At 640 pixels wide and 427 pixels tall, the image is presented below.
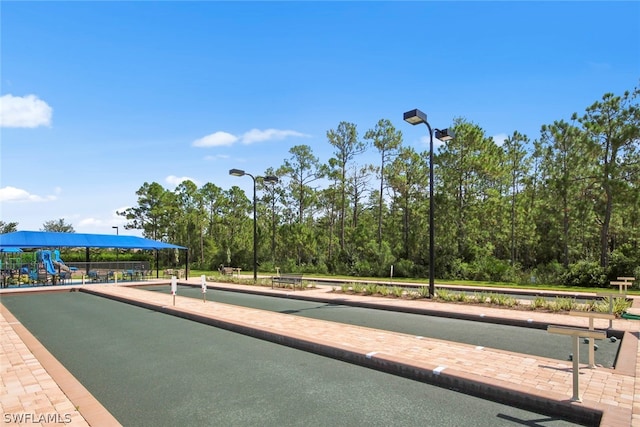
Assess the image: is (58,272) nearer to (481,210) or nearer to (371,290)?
(371,290)

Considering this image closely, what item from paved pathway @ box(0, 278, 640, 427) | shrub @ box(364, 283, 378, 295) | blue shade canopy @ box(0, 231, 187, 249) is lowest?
shrub @ box(364, 283, 378, 295)

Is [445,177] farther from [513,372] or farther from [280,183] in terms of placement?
[513,372]

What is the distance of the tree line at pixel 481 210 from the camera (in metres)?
21.0

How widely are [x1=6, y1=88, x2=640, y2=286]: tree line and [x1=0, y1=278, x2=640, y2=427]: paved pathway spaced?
49.0ft

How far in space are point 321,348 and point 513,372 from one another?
3.07 meters

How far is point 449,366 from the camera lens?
579cm

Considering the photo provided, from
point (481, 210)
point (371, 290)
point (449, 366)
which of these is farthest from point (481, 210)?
point (449, 366)
